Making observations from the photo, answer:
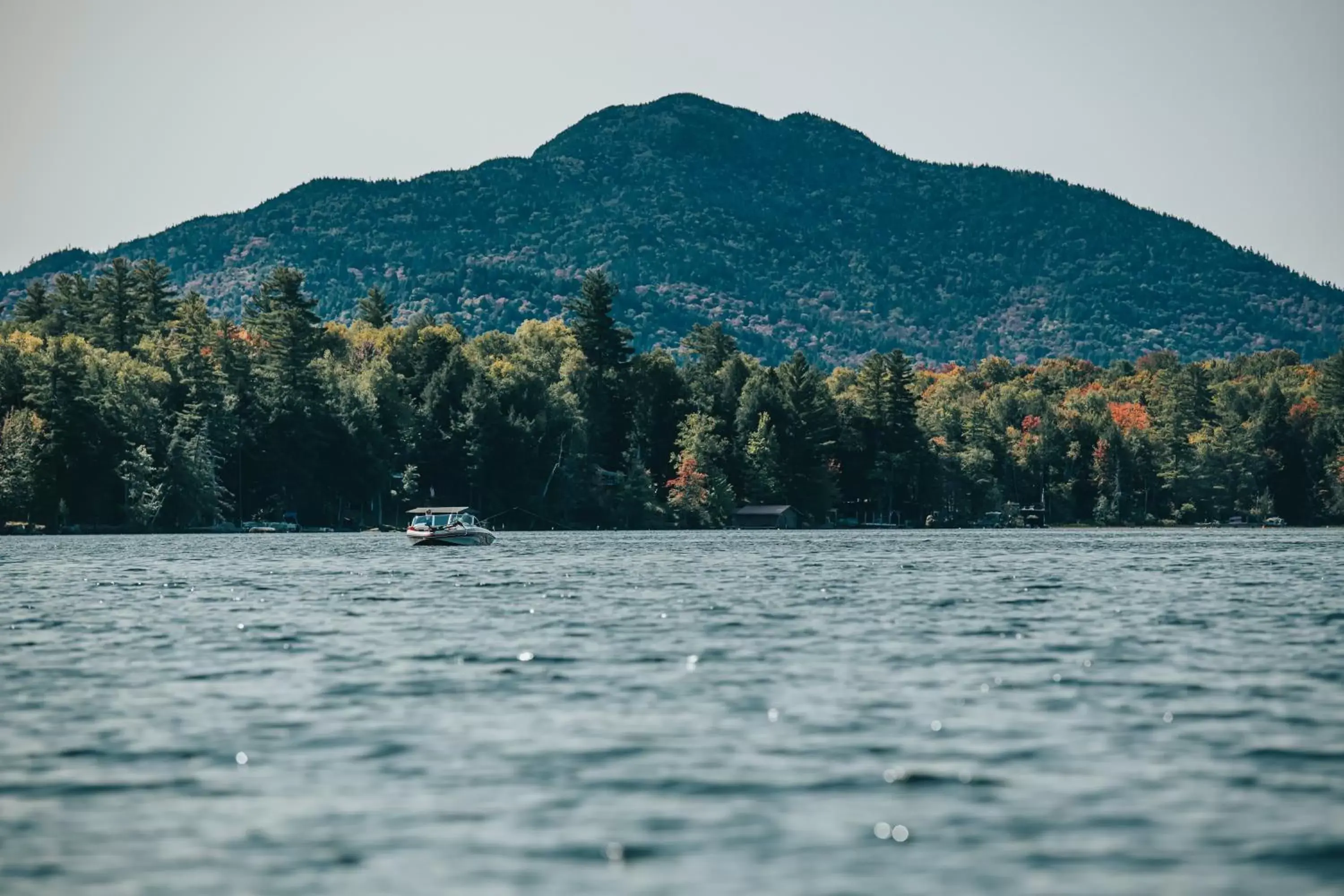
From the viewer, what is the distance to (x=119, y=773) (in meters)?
23.7

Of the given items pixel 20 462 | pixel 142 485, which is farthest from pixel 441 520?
pixel 20 462

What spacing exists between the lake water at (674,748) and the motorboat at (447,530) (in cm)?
6306

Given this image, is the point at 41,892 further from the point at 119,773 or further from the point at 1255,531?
the point at 1255,531

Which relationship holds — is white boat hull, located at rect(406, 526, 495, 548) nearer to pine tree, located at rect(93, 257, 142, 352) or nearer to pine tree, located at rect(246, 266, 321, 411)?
pine tree, located at rect(246, 266, 321, 411)

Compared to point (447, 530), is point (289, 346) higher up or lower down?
higher up

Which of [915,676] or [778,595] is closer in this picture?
[915,676]

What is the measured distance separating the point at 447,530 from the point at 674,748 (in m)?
95.3

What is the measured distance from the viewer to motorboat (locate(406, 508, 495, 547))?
119 m

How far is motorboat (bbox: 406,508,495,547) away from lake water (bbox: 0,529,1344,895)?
6306 cm

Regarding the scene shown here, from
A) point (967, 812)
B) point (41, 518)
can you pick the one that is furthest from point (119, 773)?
point (41, 518)

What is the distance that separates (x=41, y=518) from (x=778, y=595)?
109343 mm

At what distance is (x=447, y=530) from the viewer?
119062 mm

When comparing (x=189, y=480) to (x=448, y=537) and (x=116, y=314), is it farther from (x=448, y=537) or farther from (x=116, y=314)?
(x=116, y=314)

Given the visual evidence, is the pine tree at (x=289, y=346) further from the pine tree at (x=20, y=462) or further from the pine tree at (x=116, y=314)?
the pine tree at (x=20, y=462)
